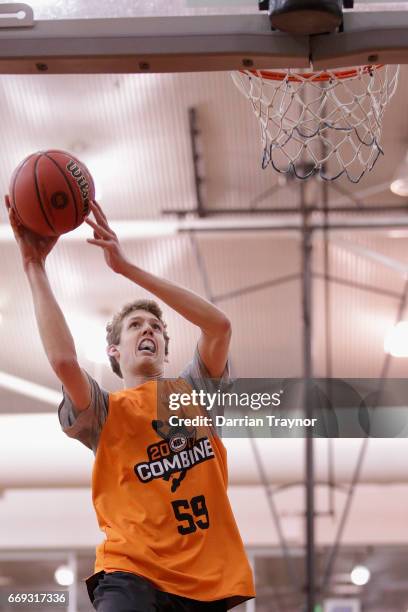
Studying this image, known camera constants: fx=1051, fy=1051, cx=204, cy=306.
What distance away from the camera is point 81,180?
6.93 feet

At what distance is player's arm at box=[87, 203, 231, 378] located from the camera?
6.29ft

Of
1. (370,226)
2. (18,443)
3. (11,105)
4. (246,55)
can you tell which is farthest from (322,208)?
(246,55)

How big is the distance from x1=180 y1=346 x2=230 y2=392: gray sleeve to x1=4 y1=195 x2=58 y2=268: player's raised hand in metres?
0.38

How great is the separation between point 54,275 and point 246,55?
3.30 m

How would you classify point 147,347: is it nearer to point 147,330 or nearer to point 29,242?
point 147,330

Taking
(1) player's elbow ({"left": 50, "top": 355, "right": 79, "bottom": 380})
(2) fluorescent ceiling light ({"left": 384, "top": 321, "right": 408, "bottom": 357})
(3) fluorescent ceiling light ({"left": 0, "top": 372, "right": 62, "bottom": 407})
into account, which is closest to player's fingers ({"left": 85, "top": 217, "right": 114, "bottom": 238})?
(1) player's elbow ({"left": 50, "top": 355, "right": 79, "bottom": 380})

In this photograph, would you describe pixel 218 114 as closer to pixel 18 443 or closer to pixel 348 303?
pixel 348 303

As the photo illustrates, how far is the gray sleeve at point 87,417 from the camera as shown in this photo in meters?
2.06

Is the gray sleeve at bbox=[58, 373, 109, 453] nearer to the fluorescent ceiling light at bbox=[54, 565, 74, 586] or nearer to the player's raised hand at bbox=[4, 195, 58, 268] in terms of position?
the player's raised hand at bbox=[4, 195, 58, 268]

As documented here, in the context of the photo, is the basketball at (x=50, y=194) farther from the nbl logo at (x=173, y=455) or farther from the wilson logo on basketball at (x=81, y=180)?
the nbl logo at (x=173, y=455)

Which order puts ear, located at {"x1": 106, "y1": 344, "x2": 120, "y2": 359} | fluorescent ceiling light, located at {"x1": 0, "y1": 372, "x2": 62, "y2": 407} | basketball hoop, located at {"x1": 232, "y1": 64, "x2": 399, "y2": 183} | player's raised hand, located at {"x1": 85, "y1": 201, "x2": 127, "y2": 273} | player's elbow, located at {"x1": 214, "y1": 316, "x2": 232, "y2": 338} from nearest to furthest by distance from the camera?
player's raised hand, located at {"x1": 85, "y1": 201, "x2": 127, "y2": 273} < player's elbow, located at {"x1": 214, "y1": 316, "x2": 232, "y2": 338} < ear, located at {"x1": 106, "y1": 344, "x2": 120, "y2": 359} < basketball hoop, located at {"x1": 232, "y1": 64, "x2": 399, "y2": 183} < fluorescent ceiling light, located at {"x1": 0, "y1": 372, "x2": 62, "y2": 407}

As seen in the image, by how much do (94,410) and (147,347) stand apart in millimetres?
204

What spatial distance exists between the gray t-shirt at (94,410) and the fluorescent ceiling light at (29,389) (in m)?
3.11

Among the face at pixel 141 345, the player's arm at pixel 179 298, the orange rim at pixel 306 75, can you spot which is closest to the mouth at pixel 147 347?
the face at pixel 141 345
